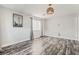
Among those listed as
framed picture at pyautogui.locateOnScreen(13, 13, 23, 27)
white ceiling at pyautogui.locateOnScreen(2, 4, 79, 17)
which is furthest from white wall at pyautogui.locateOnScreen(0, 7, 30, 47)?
white ceiling at pyautogui.locateOnScreen(2, 4, 79, 17)

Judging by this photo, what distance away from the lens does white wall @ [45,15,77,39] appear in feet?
11.5

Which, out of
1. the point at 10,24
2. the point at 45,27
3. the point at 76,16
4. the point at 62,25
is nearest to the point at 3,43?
the point at 10,24

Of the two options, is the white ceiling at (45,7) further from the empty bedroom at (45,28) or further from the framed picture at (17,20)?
the framed picture at (17,20)

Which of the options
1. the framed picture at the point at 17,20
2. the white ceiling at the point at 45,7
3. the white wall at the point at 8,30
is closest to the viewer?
the white ceiling at the point at 45,7

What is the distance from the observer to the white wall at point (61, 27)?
3.50 meters

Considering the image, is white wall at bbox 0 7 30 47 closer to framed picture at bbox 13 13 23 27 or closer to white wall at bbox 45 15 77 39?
framed picture at bbox 13 13 23 27

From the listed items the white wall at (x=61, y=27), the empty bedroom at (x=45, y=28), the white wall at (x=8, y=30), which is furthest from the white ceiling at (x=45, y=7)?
the white wall at (x=8, y=30)

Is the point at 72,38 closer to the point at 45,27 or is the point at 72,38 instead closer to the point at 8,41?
the point at 45,27

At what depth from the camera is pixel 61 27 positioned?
3.51 metres

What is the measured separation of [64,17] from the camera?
348 cm

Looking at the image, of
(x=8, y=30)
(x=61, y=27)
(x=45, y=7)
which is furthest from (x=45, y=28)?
(x=8, y=30)

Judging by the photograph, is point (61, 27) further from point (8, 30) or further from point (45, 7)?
point (8, 30)

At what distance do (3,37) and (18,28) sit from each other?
929mm

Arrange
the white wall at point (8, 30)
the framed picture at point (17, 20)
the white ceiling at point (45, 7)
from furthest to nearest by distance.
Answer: the framed picture at point (17, 20)
the white wall at point (8, 30)
the white ceiling at point (45, 7)
